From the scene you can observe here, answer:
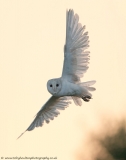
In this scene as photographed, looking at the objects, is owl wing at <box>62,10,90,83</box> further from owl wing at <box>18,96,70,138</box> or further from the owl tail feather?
owl wing at <box>18,96,70,138</box>

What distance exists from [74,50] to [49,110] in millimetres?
1492

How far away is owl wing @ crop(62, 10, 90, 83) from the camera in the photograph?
992 centimetres

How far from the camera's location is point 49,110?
1123cm

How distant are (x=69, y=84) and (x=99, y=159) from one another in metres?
1.23

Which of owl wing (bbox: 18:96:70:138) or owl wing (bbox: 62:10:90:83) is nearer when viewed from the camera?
owl wing (bbox: 62:10:90:83)

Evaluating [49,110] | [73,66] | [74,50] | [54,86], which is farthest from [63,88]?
[49,110]

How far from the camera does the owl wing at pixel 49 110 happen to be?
1114 centimetres

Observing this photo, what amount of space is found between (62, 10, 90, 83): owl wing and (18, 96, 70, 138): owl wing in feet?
3.13

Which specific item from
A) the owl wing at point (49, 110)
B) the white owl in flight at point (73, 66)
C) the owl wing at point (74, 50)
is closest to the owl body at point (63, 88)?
the white owl in flight at point (73, 66)

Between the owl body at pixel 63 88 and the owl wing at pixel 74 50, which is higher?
the owl wing at pixel 74 50

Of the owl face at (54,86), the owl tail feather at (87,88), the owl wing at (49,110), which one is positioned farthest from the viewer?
the owl wing at (49,110)

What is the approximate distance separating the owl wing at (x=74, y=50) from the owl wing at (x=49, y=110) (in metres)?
0.95

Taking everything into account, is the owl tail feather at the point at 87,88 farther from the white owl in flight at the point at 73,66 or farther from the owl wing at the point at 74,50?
the owl wing at the point at 74,50

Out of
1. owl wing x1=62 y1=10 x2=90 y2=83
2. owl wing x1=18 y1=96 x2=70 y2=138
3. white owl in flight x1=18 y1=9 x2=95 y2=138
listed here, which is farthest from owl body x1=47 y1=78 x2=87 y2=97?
owl wing x1=18 y1=96 x2=70 y2=138
